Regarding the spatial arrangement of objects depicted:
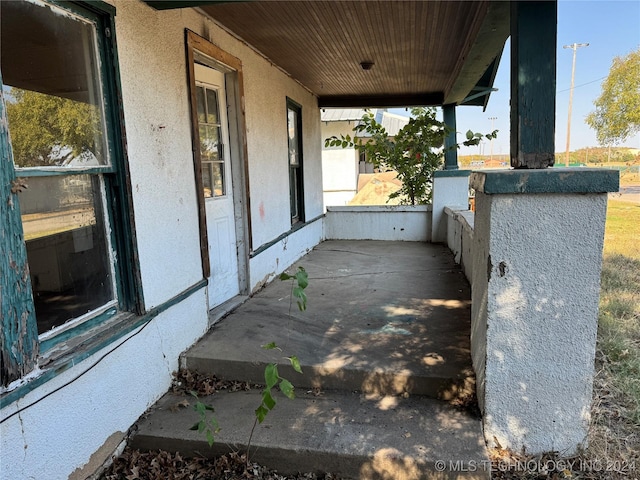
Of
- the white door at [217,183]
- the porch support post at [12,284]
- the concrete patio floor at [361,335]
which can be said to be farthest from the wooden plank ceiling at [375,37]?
the concrete patio floor at [361,335]

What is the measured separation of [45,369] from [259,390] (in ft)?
4.38

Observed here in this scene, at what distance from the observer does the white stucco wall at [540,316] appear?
2.20 metres

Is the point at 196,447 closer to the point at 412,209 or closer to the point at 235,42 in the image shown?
the point at 235,42

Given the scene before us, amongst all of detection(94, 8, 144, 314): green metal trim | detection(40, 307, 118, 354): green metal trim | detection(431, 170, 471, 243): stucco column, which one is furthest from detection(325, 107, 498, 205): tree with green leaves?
detection(40, 307, 118, 354): green metal trim

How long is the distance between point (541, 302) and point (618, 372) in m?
1.35

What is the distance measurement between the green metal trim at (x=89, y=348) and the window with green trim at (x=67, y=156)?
0.34ft

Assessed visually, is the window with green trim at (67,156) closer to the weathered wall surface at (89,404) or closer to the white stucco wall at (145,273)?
the white stucco wall at (145,273)

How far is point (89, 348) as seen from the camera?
2.15 metres

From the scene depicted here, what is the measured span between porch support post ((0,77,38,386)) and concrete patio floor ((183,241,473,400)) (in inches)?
53.5

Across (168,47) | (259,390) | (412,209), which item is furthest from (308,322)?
(412,209)

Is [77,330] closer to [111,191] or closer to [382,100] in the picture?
[111,191]

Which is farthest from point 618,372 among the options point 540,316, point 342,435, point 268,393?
point 268,393

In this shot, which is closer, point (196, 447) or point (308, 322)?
point (196, 447)

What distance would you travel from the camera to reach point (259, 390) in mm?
2865
